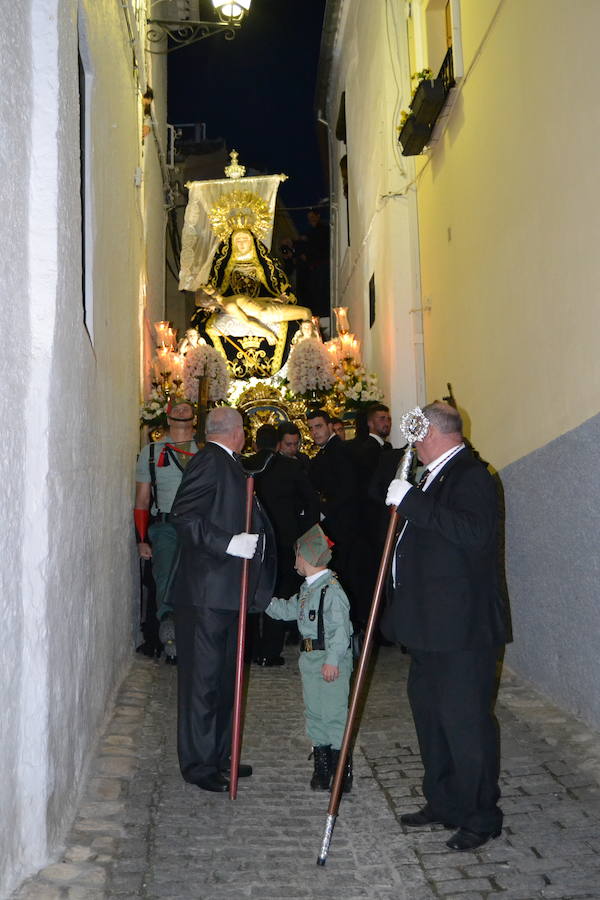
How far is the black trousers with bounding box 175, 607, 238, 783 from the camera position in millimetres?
4605

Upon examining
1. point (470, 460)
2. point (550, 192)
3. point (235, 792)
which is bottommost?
point (235, 792)

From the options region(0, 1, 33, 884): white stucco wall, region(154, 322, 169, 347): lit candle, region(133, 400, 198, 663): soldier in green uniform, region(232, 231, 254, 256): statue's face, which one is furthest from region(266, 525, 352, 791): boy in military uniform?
region(232, 231, 254, 256): statue's face

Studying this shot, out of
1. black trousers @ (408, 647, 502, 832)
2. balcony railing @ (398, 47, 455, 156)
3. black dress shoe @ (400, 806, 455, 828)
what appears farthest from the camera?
balcony railing @ (398, 47, 455, 156)

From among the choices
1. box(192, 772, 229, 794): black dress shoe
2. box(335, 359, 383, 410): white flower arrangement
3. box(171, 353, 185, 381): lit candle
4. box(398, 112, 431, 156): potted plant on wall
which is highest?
box(398, 112, 431, 156): potted plant on wall

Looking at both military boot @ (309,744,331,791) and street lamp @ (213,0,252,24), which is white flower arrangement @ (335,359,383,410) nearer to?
street lamp @ (213,0,252,24)

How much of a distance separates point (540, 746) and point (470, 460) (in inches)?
75.7

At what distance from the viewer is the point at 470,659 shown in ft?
12.7

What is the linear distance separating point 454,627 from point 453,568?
0.24m

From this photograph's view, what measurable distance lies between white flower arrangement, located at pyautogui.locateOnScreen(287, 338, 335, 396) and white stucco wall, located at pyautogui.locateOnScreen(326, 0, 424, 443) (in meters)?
0.73

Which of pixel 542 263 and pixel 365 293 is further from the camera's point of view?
pixel 365 293

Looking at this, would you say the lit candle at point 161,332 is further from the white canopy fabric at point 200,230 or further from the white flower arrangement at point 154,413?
the white canopy fabric at point 200,230

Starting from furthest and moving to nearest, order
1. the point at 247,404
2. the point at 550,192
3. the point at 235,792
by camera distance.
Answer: the point at 247,404
the point at 550,192
the point at 235,792

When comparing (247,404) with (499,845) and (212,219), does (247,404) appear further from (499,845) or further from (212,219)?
(499,845)

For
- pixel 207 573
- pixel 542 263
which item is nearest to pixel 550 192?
pixel 542 263
